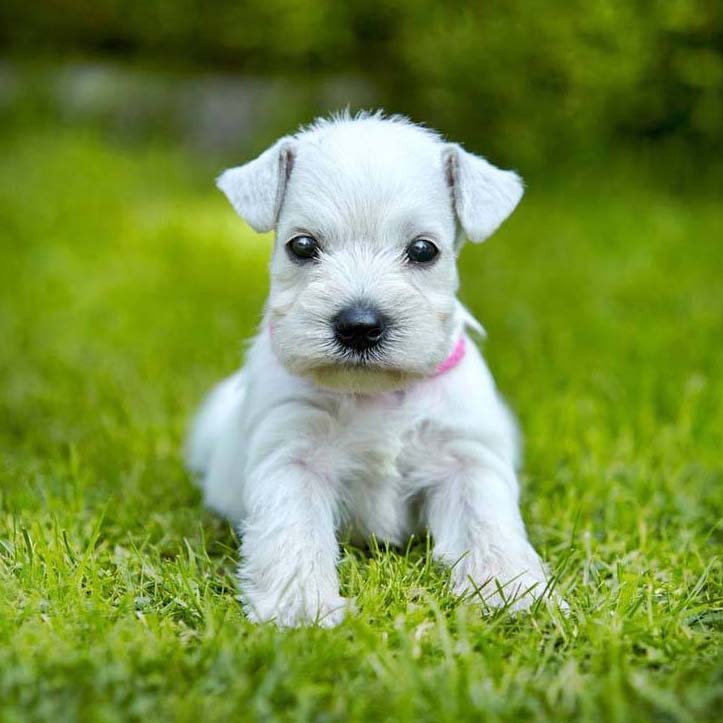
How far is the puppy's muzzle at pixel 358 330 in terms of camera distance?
10.7 ft

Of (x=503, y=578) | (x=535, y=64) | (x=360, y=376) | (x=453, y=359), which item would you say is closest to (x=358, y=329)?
(x=360, y=376)

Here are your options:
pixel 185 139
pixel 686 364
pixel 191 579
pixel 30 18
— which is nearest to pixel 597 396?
pixel 686 364

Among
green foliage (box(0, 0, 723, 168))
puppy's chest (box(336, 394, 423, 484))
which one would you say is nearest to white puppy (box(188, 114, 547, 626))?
puppy's chest (box(336, 394, 423, 484))

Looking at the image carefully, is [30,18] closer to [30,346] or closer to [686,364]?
[30,346]

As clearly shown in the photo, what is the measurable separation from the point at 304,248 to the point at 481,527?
1118mm

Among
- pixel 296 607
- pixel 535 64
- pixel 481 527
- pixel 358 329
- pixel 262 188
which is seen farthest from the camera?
pixel 535 64

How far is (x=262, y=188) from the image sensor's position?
364 cm

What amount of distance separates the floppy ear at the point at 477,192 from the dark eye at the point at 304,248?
21.2 inches

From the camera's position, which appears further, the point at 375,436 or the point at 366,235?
the point at 375,436

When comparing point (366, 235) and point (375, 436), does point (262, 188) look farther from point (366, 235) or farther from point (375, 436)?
point (375, 436)

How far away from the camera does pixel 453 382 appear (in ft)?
12.2

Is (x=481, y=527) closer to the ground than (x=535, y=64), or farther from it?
closer to the ground

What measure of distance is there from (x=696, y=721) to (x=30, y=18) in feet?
47.3

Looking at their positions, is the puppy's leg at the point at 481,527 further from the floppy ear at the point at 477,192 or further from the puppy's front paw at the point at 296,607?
the floppy ear at the point at 477,192
